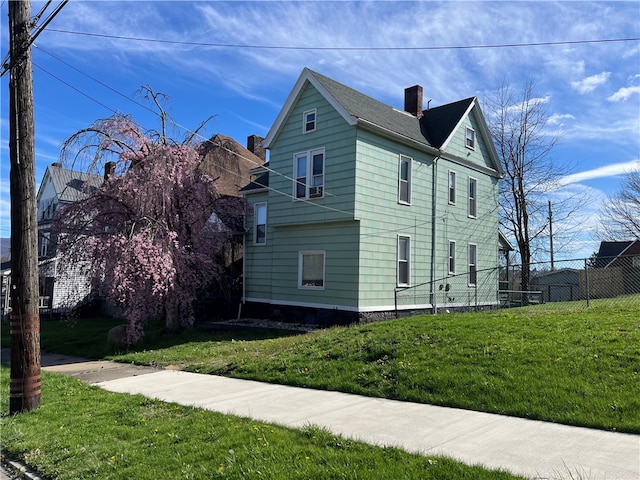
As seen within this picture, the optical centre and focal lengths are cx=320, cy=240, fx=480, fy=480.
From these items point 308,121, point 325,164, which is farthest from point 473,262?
point 308,121

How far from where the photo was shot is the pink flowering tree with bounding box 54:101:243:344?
1337 centimetres

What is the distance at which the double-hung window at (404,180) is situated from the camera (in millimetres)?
17453

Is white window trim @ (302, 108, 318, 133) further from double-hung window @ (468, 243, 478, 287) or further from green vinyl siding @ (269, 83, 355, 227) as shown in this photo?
double-hung window @ (468, 243, 478, 287)

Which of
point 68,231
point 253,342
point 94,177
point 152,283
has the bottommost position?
point 253,342

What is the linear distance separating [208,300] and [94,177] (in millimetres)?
7570

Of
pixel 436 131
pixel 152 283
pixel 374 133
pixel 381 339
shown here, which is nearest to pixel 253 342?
pixel 152 283

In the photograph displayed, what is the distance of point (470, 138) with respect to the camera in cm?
2128

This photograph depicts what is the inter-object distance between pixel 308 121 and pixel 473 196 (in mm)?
8555

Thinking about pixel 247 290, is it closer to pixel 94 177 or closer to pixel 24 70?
pixel 94 177

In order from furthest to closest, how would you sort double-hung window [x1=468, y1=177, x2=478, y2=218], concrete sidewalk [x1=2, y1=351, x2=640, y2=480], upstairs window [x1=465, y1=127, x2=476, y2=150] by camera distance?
1. double-hung window [x1=468, y1=177, x2=478, y2=218]
2. upstairs window [x1=465, y1=127, x2=476, y2=150]
3. concrete sidewalk [x1=2, y1=351, x2=640, y2=480]

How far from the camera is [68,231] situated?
14.5 metres

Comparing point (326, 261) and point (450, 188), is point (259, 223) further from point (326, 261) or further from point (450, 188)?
point (450, 188)

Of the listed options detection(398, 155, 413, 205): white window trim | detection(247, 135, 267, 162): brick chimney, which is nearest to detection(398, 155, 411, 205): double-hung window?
detection(398, 155, 413, 205): white window trim

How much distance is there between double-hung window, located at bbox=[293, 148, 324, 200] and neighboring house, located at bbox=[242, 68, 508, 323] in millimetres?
39
